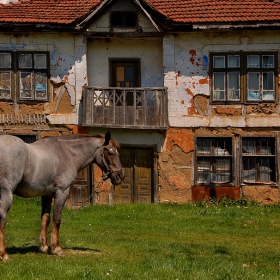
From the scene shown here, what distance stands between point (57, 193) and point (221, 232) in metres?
6.22

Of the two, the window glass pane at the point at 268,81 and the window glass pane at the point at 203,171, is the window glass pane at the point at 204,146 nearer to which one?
the window glass pane at the point at 203,171

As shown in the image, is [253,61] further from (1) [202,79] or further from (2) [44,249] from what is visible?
(2) [44,249]

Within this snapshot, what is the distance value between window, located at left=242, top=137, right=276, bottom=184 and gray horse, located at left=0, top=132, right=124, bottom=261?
1039cm

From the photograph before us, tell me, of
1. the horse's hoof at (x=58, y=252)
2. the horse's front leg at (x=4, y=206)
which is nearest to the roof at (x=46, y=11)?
the horse's hoof at (x=58, y=252)

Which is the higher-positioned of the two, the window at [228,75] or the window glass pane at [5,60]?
the window glass pane at [5,60]

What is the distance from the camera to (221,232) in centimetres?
1658

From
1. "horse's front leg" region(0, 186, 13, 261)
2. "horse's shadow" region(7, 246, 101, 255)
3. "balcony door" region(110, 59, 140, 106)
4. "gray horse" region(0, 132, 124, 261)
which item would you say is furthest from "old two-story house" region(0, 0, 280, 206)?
"horse's front leg" region(0, 186, 13, 261)

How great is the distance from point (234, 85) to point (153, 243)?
367 inches

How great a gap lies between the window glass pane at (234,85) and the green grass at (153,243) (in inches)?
136

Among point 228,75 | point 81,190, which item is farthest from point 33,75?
point 228,75

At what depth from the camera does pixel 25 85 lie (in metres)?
22.3

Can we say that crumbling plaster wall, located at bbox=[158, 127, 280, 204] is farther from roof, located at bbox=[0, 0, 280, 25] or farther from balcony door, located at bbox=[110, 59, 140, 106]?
roof, located at bbox=[0, 0, 280, 25]

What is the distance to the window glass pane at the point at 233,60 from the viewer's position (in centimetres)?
2192

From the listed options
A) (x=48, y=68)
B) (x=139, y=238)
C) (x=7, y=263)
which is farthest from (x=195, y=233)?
(x=48, y=68)
